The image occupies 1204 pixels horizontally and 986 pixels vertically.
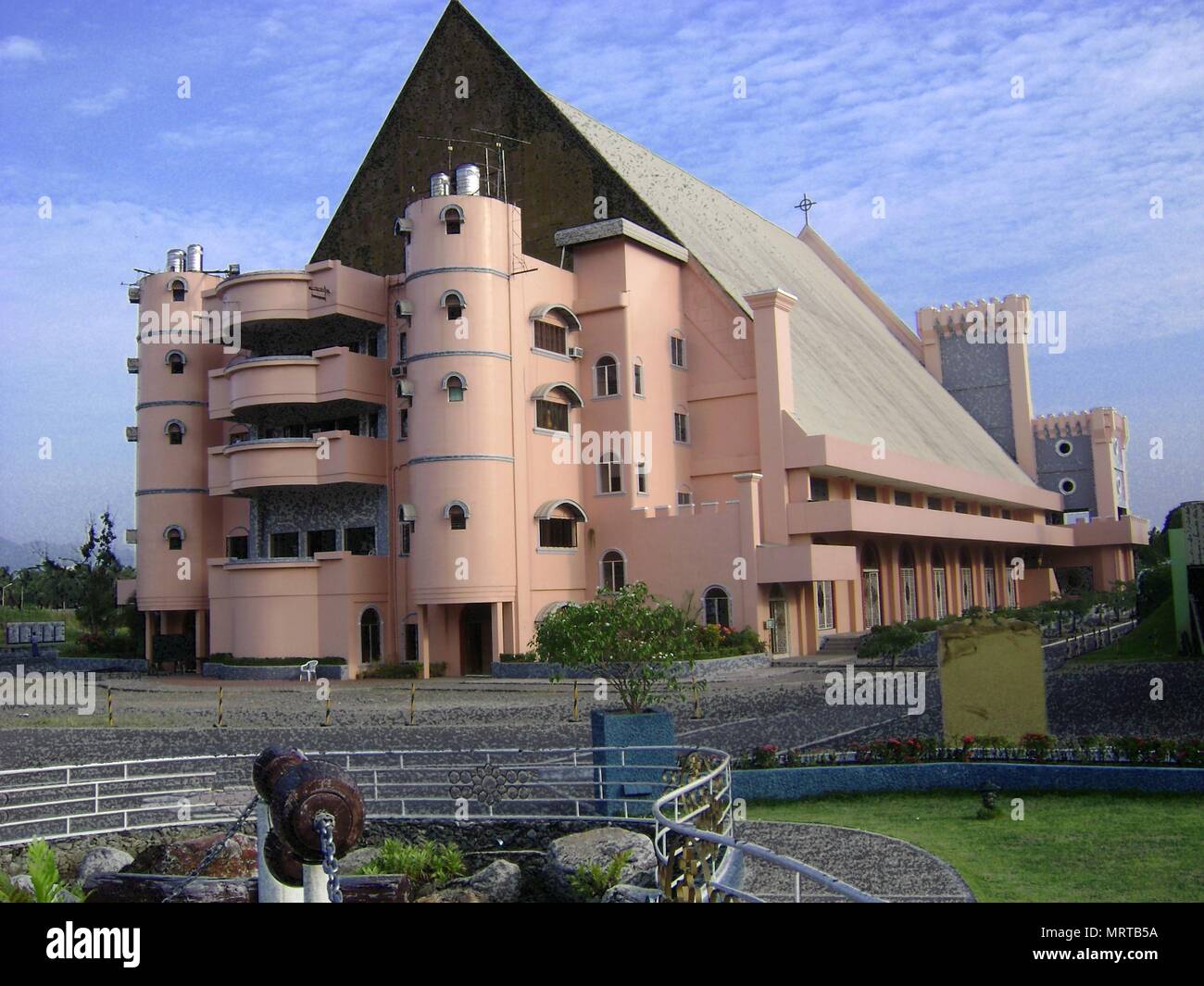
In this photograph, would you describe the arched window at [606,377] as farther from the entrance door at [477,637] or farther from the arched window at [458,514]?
the entrance door at [477,637]

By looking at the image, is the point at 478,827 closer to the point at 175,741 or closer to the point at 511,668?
the point at 175,741

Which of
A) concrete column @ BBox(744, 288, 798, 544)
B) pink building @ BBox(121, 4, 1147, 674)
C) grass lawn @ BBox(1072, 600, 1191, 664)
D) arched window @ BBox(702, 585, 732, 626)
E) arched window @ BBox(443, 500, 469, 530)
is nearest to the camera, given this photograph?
grass lawn @ BBox(1072, 600, 1191, 664)

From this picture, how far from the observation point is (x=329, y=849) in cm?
562

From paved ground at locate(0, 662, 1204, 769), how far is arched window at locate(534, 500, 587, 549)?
20.1 feet

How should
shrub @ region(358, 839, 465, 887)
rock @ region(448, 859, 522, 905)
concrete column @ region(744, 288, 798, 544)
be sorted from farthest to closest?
concrete column @ region(744, 288, 798, 544) < shrub @ region(358, 839, 465, 887) < rock @ region(448, 859, 522, 905)

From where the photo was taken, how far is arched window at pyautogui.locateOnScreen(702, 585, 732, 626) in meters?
33.3

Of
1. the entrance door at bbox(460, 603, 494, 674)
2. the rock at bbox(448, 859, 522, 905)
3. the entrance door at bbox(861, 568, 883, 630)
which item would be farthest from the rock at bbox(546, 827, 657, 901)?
the entrance door at bbox(861, 568, 883, 630)

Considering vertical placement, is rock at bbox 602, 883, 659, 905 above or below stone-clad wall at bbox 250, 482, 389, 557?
below

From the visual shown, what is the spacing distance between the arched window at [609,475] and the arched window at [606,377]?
207cm

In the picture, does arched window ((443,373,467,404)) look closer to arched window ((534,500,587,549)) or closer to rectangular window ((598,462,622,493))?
arched window ((534,500,587,549))

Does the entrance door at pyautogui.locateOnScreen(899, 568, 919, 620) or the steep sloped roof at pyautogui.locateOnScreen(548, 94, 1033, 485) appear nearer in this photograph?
the steep sloped roof at pyautogui.locateOnScreen(548, 94, 1033, 485)

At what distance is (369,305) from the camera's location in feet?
122

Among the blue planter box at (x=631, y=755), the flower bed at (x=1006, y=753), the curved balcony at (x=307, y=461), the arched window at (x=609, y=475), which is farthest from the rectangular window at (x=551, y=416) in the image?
the blue planter box at (x=631, y=755)

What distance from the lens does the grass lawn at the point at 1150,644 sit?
89.2 ft
